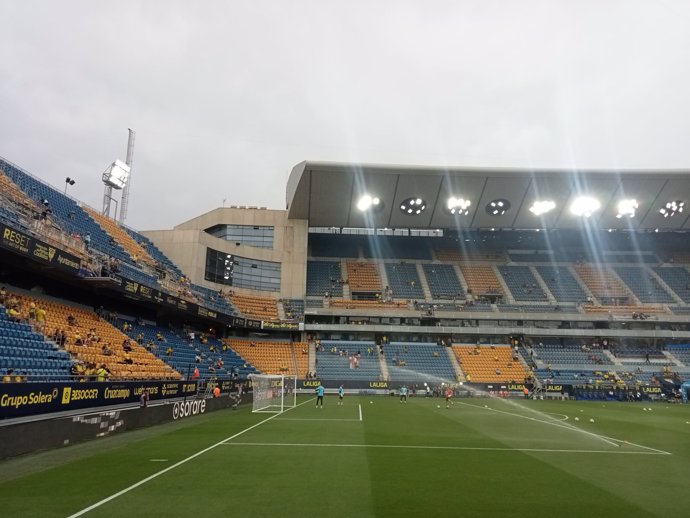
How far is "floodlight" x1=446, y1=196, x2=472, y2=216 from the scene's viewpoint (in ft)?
176

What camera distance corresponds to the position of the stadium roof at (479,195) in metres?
49.2

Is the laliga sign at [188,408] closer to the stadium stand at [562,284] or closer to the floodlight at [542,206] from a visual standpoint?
the floodlight at [542,206]

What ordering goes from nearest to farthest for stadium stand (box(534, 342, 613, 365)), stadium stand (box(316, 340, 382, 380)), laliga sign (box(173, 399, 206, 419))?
laliga sign (box(173, 399, 206, 419)) < stadium stand (box(316, 340, 382, 380)) < stadium stand (box(534, 342, 613, 365))

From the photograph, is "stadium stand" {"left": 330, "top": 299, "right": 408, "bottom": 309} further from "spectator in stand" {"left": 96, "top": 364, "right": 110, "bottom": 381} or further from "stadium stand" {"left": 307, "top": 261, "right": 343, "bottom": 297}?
"spectator in stand" {"left": 96, "top": 364, "right": 110, "bottom": 381}

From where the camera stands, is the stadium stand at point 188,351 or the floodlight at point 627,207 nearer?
the stadium stand at point 188,351

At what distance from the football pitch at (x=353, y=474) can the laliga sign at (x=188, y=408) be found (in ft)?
14.8

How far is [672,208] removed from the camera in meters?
55.3

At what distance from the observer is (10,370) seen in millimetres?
17156

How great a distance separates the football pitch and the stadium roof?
34.6m

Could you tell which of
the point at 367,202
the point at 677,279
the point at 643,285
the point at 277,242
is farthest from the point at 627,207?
the point at 277,242

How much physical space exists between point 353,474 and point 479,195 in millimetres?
47075

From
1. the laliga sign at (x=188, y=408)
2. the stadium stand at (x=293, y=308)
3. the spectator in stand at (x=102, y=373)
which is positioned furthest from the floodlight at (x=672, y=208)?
the spectator in stand at (x=102, y=373)

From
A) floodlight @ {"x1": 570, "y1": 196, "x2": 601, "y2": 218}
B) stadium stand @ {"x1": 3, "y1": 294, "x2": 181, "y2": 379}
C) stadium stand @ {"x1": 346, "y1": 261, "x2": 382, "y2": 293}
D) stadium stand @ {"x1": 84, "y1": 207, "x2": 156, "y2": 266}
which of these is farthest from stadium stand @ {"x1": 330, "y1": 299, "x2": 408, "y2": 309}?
stadium stand @ {"x1": 3, "y1": 294, "x2": 181, "y2": 379}

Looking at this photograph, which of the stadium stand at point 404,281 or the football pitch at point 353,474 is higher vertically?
the stadium stand at point 404,281
